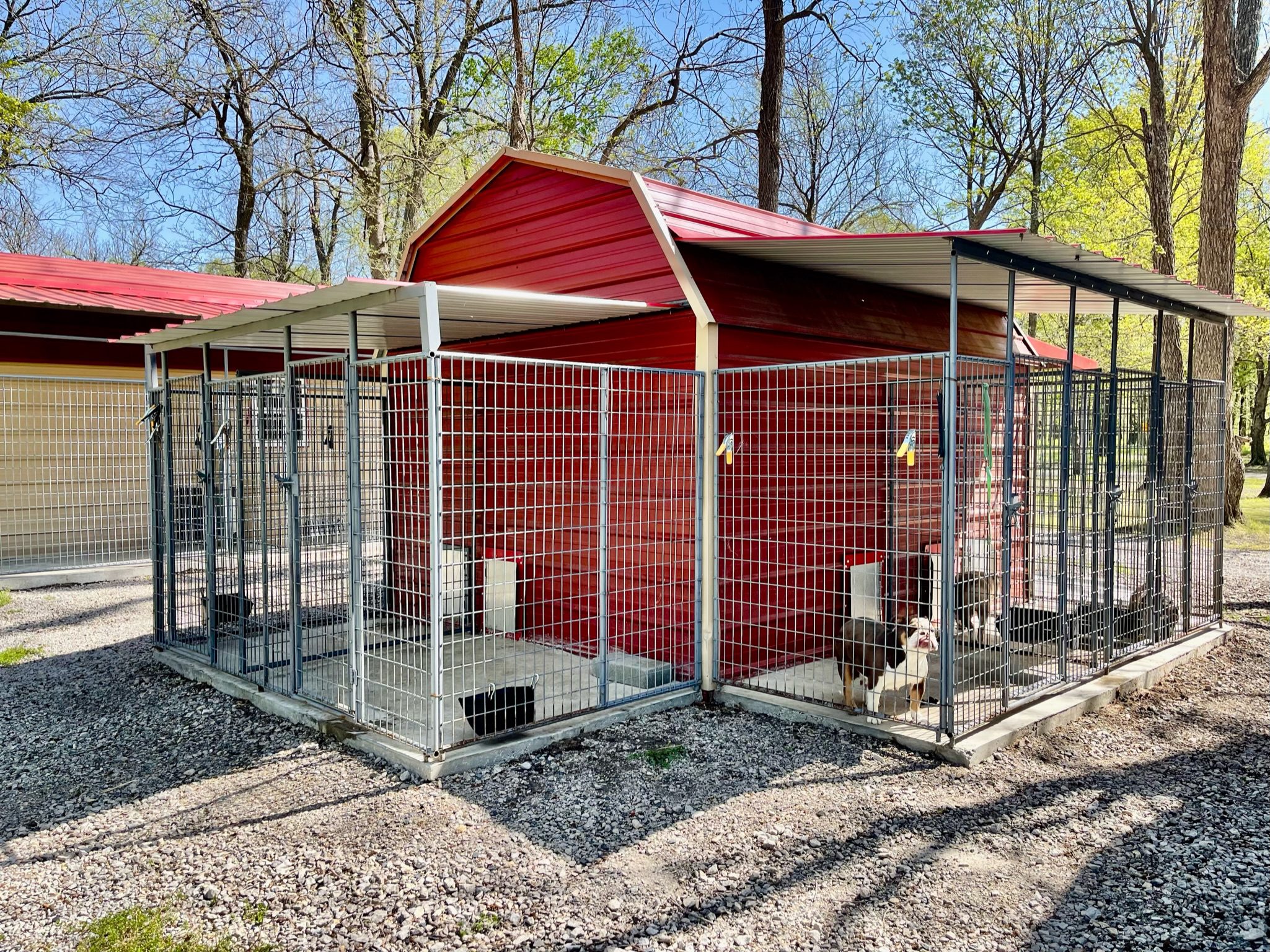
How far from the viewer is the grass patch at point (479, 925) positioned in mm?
3080

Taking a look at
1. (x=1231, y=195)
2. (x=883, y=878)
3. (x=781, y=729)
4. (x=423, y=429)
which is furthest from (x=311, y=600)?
(x=1231, y=195)

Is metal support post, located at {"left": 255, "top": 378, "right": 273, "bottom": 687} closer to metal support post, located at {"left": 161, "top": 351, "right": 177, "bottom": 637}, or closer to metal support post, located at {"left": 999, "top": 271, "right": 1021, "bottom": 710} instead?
metal support post, located at {"left": 161, "top": 351, "right": 177, "bottom": 637}

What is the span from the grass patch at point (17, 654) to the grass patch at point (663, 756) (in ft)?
17.3

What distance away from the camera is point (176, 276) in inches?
563

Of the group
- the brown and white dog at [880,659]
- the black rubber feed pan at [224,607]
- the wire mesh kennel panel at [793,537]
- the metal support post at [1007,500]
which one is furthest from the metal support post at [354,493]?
the metal support post at [1007,500]

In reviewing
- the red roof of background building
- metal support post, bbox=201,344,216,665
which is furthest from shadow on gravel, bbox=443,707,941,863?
the red roof of background building

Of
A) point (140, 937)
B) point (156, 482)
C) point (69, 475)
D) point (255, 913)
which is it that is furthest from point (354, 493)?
point (69, 475)

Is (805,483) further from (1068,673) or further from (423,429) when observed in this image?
(423,429)

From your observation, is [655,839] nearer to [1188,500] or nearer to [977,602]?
[977,602]

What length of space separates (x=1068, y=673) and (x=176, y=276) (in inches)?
562

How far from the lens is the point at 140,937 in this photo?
304 centimetres

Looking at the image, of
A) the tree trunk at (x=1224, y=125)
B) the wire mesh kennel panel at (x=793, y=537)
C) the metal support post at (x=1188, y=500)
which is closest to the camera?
the wire mesh kennel panel at (x=793, y=537)

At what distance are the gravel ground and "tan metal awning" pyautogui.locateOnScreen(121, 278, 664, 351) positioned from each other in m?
2.45

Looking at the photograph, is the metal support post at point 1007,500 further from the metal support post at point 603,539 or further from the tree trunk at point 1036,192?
the tree trunk at point 1036,192
